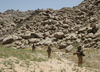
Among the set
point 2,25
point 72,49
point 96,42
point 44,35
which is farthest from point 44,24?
point 2,25

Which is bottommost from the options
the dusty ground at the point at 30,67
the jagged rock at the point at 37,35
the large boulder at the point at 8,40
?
the dusty ground at the point at 30,67

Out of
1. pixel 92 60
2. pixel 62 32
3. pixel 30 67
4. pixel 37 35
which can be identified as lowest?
pixel 92 60

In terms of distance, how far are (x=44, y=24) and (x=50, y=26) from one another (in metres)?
4.00

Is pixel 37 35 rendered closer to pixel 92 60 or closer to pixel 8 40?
pixel 8 40

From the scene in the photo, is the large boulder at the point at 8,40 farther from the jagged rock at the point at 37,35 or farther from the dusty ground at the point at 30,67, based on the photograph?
the dusty ground at the point at 30,67

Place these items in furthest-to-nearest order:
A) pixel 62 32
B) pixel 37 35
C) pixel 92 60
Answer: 1. pixel 37 35
2. pixel 62 32
3. pixel 92 60

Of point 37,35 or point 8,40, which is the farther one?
point 8,40

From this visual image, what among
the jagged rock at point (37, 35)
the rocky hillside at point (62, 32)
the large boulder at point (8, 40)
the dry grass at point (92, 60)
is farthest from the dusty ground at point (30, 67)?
the large boulder at point (8, 40)

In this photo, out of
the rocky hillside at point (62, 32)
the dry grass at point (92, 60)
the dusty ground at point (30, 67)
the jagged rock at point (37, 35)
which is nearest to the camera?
the dusty ground at point (30, 67)

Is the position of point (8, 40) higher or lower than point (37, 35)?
lower

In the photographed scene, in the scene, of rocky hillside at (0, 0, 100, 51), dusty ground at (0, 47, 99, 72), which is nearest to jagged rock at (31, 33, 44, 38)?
rocky hillside at (0, 0, 100, 51)

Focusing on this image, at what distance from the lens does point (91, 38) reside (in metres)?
18.5

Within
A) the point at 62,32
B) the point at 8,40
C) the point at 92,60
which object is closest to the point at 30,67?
the point at 92,60

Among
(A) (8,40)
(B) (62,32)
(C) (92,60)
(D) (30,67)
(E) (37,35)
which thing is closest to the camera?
(D) (30,67)
